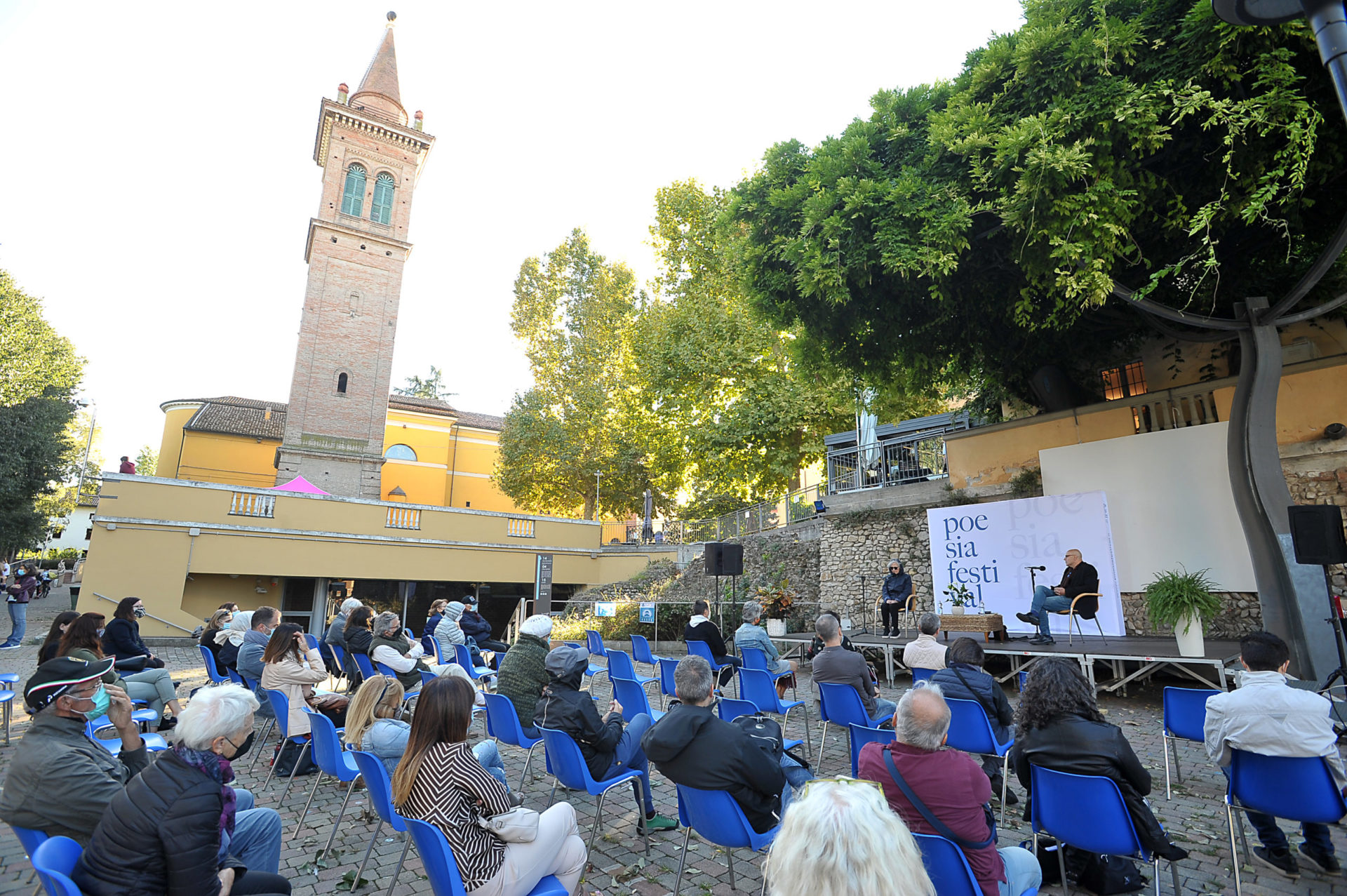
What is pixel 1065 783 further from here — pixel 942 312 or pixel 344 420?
pixel 344 420

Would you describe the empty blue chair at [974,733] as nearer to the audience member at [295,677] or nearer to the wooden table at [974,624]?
the audience member at [295,677]

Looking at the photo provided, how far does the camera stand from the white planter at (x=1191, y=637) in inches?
265

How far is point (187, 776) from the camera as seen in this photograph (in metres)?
2.14

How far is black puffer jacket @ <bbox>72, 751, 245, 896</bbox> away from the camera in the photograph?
1.99 m

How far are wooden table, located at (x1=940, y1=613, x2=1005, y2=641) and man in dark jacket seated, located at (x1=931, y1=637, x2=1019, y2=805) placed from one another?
4598 mm

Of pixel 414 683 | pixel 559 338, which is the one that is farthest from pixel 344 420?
pixel 414 683

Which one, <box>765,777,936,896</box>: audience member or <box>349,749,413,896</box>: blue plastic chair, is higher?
<box>765,777,936,896</box>: audience member

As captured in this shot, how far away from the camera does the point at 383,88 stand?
27.1 m

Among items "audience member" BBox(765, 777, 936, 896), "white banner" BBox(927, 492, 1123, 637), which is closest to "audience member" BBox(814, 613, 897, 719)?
"audience member" BBox(765, 777, 936, 896)

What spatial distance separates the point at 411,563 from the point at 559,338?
1061 centimetres

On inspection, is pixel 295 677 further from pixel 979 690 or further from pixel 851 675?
pixel 979 690

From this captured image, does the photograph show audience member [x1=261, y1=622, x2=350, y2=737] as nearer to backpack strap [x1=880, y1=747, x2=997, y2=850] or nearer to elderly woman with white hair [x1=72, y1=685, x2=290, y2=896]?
elderly woman with white hair [x1=72, y1=685, x2=290, y2=896]

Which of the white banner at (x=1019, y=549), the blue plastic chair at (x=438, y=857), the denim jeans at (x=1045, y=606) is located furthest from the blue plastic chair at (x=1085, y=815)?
the white banner at (x=1019, y=549)

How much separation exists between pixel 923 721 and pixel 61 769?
11.5ft
